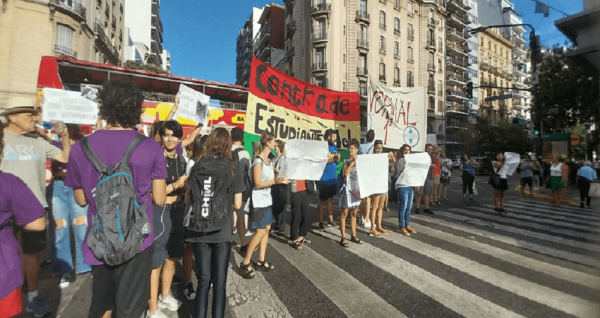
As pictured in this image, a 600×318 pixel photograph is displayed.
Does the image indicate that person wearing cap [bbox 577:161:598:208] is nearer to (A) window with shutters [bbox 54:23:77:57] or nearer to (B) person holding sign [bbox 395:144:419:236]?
(B) person holding sign [bbox 395:144:419:236]

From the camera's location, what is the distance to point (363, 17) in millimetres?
33312

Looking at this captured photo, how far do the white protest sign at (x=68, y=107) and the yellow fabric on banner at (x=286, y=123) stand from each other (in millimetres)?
2244

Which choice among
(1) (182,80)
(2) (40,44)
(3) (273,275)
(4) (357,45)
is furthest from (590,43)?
(4) (357,45)

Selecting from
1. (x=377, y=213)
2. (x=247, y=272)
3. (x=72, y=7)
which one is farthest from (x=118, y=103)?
(x=72, y=7)

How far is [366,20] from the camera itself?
110 ft

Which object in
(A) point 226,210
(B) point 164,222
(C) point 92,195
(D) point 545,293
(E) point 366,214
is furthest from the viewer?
(E) point 366,214

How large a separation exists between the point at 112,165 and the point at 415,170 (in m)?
5.31

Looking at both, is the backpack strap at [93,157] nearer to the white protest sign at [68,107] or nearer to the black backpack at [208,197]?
the black backpack at [208,197]

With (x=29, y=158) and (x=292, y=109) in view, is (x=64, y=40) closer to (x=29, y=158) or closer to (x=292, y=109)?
(x=292, y=109)

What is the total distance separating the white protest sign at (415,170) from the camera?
222 inches

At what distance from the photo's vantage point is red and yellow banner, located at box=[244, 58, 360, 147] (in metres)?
5.18

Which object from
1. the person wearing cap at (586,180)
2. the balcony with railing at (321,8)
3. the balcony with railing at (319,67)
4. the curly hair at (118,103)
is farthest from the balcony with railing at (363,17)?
the curly hair at (118,103)

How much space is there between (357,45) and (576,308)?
3384 cm

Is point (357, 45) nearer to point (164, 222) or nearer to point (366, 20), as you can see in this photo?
point (366, 20)
